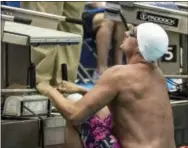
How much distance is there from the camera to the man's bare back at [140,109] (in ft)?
8.16

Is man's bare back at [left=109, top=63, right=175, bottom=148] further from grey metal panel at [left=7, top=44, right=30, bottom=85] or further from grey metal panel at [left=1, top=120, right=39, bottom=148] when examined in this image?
grey metal panel at [left=7, top=44, right=30, bottom=85]

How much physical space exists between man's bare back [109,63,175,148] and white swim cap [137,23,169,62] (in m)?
0.05

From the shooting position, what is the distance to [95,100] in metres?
2.46

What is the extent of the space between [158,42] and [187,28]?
139cm

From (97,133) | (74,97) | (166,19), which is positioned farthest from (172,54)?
(97,133)

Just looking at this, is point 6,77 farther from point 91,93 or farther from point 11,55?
point 91,93

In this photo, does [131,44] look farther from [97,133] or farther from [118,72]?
[97,133]

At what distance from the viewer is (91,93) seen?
248 centimetres

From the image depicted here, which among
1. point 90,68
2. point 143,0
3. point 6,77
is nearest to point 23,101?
point 6,77

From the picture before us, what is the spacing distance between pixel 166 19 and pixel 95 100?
1.61 meters

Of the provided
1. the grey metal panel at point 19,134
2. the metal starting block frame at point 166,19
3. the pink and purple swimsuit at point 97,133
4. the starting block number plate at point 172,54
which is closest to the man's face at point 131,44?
the pink and purple swimsuit at point 97,133

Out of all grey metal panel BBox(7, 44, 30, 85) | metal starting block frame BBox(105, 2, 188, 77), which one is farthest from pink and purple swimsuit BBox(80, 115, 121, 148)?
metal starting block frame BBox(105, 2, 188, 77)

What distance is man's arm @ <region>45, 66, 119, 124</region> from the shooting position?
2451mm

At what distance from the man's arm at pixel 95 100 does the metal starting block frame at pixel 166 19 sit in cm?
144
